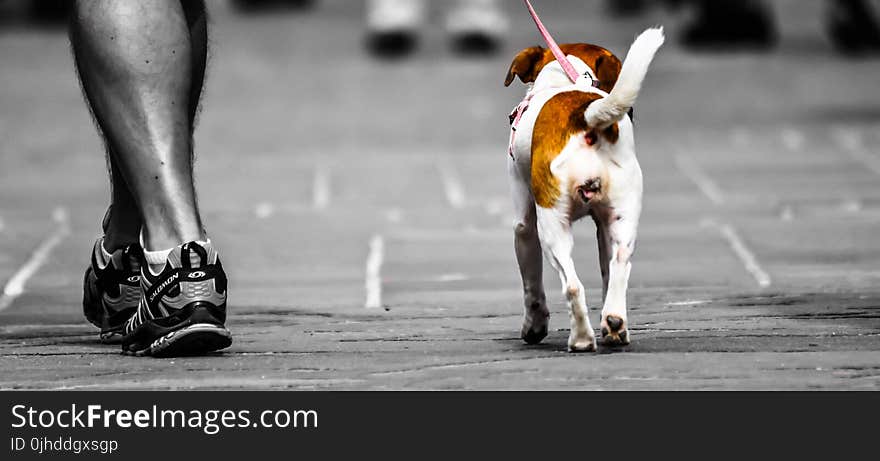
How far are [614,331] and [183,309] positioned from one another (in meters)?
1.00

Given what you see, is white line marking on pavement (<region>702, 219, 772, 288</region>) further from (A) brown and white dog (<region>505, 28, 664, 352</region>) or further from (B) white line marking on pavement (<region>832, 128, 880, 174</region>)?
(B) white line marking on pavement (<region>832, 128, 880, 174</region>)

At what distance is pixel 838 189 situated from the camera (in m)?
8.08

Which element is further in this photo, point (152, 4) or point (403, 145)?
point (403, 145)

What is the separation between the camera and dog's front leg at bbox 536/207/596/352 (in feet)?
13.4

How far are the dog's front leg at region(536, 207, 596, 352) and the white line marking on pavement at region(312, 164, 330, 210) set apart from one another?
3.77 metres

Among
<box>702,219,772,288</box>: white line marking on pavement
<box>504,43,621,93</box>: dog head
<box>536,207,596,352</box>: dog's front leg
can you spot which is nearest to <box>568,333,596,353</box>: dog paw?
<box>536,207,596,352</box>: dog's front leg

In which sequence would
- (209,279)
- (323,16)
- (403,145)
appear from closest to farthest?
(209,279)
(403,145)
(323,16)

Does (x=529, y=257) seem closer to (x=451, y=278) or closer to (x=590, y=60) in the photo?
(x=590, y=60)

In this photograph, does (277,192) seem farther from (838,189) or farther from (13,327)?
(13,327)

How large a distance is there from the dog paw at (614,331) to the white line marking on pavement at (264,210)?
358 cm

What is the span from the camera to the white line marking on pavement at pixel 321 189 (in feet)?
26.2

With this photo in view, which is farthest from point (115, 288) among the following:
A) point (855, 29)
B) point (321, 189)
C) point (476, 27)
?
point (855, 29)
